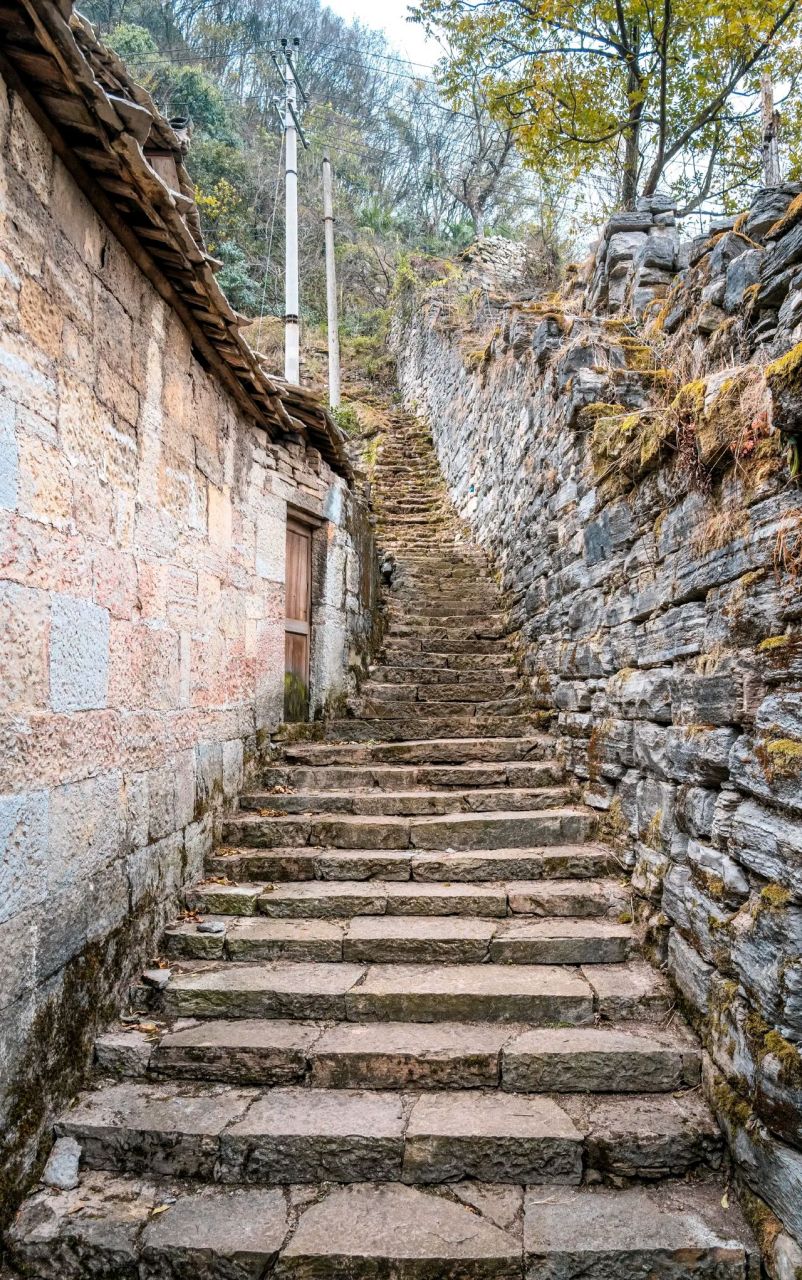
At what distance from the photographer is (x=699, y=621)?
2.70 m

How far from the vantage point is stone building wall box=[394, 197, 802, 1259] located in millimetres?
2055

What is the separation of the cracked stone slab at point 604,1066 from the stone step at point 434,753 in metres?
2.37

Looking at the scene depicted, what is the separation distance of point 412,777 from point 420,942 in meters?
1.51

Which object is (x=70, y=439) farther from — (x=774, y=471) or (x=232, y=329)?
(x=774, y=471)

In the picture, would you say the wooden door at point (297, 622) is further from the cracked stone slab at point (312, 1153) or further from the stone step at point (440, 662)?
the cracked stone slab at point (312, 1153)

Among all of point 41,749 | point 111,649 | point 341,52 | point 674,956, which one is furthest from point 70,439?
point 341,52

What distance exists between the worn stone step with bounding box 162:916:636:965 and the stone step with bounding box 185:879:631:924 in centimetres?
8

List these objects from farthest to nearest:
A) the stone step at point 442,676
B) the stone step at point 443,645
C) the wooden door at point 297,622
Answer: the stone step at point 443,645, the stone step at point 442,676, the wooden door at point 297,622

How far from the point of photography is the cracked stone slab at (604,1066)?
2.53 meters

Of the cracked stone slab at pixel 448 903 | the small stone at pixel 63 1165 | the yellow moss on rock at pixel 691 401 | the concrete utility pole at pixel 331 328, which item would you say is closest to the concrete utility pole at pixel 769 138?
the yellow moss on rock at pixel 691 401

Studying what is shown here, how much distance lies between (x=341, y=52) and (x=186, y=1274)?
90.8ft

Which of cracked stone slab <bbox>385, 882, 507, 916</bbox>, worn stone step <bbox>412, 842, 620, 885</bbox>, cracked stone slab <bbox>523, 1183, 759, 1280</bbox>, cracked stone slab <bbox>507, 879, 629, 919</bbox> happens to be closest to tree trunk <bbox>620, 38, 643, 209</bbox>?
worn stone step <bbox>412, 842, 620, 885</bbox>

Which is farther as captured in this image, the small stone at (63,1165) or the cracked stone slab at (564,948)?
the cracked stone slab at (564,948)

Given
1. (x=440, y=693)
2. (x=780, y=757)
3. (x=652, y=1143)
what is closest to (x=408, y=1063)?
(x=652, y=1143)
